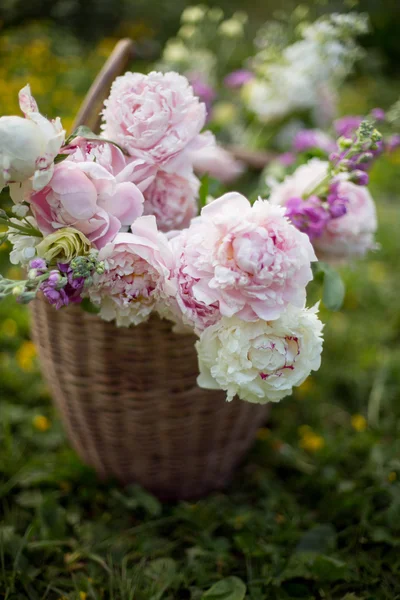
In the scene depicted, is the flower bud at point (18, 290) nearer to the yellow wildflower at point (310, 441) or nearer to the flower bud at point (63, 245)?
the flower bud at point (63, 245)

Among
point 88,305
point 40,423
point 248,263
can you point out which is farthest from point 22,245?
point 40,423

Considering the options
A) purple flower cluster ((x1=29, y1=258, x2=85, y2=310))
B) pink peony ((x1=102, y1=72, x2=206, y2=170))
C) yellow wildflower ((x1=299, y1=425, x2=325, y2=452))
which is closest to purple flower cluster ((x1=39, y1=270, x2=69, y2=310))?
purple flower cluster ((x1=29, y1=258, x2=85, y2=310))

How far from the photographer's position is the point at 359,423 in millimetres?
1439

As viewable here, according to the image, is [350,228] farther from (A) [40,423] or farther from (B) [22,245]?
(A) [40,423]

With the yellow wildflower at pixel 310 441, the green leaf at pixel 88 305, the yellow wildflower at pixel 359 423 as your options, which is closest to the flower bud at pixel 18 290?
the green leaf at pixel 88 305

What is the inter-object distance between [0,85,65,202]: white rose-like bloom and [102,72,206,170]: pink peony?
0.37 feet

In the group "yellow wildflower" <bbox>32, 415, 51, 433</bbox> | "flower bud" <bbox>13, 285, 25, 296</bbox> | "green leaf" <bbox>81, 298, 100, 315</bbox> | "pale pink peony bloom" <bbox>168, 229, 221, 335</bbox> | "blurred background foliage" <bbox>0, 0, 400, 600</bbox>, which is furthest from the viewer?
"yellow wildflower" <bbox>32, 415, 51, 433</bbox>

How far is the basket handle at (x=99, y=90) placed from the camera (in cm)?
88

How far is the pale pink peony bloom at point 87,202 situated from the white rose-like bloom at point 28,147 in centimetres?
2

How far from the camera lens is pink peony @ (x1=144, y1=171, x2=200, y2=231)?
2.68 ft

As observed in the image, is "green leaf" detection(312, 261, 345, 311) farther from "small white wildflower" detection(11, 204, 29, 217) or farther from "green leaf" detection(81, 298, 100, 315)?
"small white wildflower" detection(11, 204, 29, 217)

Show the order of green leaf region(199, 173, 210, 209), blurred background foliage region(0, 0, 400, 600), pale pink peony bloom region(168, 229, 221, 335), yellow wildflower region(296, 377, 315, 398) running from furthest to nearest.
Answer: yellow wildflower region(296, 377, 315, 398)
blurred background foliage region(0, 0, 400, 600)
green leaf region(199, 173, 210, 209)
pale pink peony bloom region(168, 229, 221, 335)

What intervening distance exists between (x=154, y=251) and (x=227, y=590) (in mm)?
641

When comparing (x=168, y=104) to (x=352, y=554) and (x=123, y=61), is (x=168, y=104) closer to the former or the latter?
(x=123, y=61)
